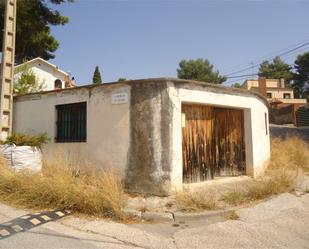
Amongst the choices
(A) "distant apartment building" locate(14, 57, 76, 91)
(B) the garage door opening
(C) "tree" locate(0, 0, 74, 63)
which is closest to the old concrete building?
(B) the garage door opening

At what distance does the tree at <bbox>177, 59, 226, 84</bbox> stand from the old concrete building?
36.9m

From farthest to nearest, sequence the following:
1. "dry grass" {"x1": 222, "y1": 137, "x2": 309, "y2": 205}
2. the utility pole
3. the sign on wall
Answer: the utility pole, the sign on wall, "dry grass" {"x1": 222, "y1": 137, "x2": 309, "y2": 205}

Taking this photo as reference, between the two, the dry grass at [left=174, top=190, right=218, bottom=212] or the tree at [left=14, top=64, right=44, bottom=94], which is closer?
the dry grass at [left=174, top=190, right=218, bottom=212]

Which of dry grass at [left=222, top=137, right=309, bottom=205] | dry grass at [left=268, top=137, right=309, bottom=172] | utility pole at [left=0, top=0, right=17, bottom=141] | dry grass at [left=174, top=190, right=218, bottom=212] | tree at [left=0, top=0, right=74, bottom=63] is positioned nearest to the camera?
dry grass at [left=174, top=190, right=218, bottom=212]

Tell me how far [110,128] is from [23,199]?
2656 mm

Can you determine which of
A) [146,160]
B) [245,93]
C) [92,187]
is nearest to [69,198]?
[92,187]

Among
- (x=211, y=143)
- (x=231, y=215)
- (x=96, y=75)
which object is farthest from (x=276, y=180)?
(x=96, y=75)

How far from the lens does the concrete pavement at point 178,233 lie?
433cm

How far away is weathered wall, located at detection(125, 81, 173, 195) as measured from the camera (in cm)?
694

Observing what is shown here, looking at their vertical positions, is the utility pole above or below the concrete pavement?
above

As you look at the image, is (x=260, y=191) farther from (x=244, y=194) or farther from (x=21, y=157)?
(x=21, y=157)

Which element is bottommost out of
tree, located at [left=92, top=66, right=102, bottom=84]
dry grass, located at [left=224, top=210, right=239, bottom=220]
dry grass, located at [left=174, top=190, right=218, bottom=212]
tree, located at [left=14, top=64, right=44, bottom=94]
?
dry grass, located at [left=224, top=210, right=239, bottom=220]

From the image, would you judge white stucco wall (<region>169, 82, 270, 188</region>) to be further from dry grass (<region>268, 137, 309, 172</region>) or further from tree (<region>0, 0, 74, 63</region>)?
tree (<region>0, 0, 74, 63</region>)

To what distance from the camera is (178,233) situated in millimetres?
4848
